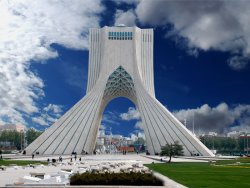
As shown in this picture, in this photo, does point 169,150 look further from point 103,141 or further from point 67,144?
point 103,141

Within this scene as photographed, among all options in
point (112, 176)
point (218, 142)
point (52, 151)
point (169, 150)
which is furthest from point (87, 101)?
point (218, 142)

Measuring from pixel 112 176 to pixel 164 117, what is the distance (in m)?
34.7

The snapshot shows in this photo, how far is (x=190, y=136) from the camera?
43906 millimetres

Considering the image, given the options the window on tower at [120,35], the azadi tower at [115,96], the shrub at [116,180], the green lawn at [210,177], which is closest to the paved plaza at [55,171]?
the shrub at [116,180]

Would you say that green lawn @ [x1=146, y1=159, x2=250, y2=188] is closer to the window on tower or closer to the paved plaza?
the paved plaza

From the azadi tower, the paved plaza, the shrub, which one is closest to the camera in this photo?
the shrub

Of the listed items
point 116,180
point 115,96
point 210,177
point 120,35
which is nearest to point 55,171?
point 210,177

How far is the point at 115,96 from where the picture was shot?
62.3 metres

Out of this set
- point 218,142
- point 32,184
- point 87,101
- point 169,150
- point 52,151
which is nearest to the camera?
point 32,184

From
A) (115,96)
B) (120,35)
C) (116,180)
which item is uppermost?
(120,35)

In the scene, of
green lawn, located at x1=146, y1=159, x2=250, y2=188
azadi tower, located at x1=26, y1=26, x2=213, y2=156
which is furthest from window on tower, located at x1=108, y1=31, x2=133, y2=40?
green lawn, located at x1=146, y1=159, x2=250, y2=188

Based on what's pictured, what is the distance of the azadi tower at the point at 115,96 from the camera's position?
4438 cm

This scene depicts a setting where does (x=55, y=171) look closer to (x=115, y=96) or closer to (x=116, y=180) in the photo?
(x=116, y=180)

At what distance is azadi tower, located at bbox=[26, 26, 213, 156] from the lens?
146 ft
